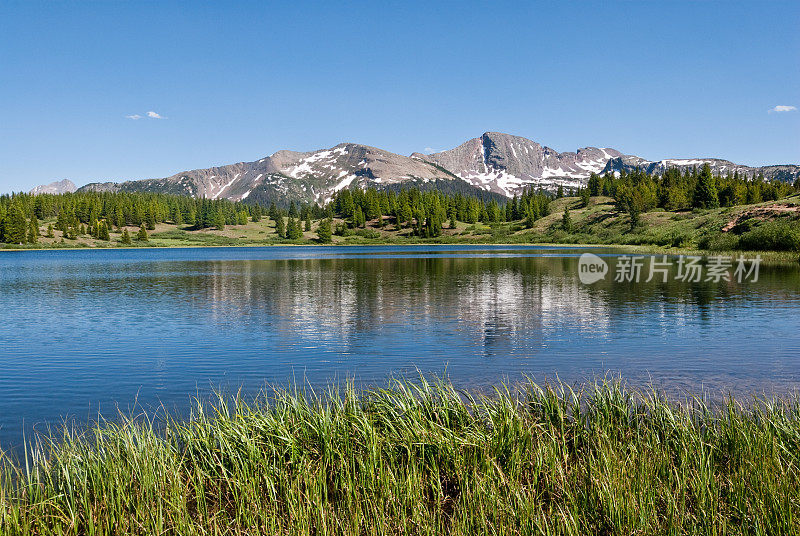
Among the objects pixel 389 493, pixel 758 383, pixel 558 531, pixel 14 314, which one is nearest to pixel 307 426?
pixel 389 493

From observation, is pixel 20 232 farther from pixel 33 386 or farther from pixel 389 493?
pixel 389 493

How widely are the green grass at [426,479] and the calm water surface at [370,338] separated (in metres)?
6.01

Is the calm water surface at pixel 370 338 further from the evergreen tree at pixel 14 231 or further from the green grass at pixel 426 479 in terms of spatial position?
the evergreen tree at pixel 14 231

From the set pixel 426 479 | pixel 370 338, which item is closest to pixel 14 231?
pixel 370 338

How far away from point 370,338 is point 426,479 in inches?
748

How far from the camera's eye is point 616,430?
39.2ft

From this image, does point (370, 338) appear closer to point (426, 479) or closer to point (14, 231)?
point (426, 479)

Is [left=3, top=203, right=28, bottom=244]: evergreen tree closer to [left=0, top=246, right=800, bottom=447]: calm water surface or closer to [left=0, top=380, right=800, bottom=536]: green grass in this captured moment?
[left=0, top=246, right=800, bottom=447]: calm water surface

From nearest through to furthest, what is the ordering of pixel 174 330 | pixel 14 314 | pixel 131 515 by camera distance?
pixel 131 515, pixel 174 330, pixel 14 314

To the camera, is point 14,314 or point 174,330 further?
point 14,314

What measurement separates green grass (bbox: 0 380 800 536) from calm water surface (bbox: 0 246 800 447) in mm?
6007

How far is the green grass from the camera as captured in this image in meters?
8.53

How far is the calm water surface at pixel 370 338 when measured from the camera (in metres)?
20.0

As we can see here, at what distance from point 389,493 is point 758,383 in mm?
15576
